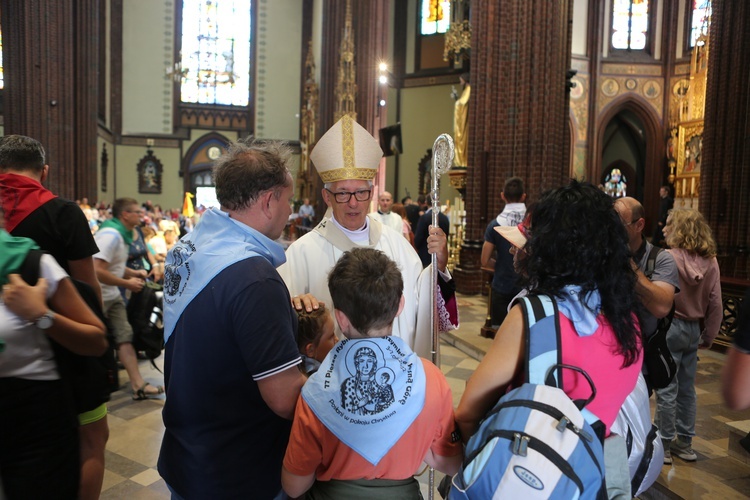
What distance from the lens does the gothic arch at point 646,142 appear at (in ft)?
59.5

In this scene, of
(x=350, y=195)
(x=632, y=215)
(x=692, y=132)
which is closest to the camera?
(x=350, y=195)

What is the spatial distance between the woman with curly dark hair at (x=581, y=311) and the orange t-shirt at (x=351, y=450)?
0.38 ft

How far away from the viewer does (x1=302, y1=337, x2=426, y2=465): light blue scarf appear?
1370mm

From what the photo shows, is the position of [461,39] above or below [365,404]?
above

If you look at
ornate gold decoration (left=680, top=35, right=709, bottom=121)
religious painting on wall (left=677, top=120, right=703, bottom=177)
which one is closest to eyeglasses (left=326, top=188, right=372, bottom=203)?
ornate gold decoration (left=680, top=35, right=709, bottom=121)

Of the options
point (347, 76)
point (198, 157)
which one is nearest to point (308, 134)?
point (347, 76)

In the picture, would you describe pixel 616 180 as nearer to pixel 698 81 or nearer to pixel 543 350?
pixel 698 81

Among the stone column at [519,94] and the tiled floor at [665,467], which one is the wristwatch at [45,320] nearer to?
the tiled floor at [665,467]

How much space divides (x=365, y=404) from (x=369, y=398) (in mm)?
17

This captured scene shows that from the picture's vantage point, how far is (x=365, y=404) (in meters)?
1.37

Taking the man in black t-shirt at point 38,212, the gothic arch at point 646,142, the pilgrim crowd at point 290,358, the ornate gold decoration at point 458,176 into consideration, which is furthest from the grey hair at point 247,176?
the gothic arch at point 646,142

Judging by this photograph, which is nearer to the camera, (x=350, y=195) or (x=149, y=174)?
(x=350, y=195)

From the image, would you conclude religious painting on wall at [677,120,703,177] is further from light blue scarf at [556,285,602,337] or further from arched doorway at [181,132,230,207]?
arched doorway at [181,132,230,207]

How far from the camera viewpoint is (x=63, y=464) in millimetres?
1700
